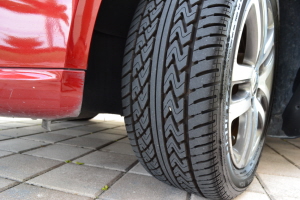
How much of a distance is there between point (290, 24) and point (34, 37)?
4.53ft

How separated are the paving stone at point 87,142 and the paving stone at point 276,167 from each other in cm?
113

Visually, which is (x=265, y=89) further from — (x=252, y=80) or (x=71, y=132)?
(x=71, y=132)

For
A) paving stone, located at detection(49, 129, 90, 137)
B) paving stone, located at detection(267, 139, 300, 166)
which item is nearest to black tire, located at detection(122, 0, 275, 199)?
paving stone, located at detection(267, 139, 300, 166)

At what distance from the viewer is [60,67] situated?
835mm

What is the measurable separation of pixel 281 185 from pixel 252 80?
1.83ft

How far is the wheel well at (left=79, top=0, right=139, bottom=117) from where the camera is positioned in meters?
1.03

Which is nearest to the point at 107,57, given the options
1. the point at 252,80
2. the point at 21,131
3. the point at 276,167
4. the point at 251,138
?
the point at 252,80

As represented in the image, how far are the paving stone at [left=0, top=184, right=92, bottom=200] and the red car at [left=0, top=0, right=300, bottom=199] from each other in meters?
0.32

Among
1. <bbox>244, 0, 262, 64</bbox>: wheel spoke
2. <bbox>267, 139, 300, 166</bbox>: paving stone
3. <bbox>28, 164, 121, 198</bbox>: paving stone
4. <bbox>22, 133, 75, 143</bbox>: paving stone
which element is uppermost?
<bbox>244, 0, 262, 64</bbox>: wheel spoke

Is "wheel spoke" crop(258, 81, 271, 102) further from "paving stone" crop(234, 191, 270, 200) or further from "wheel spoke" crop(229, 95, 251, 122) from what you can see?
"paving stone" crop(234, 191, 270, 200)

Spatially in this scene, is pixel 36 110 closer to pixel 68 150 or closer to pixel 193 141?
pixel 193 141

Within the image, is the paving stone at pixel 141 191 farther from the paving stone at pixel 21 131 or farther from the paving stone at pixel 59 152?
the paving stone at pixel 21 131

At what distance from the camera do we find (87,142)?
204cm

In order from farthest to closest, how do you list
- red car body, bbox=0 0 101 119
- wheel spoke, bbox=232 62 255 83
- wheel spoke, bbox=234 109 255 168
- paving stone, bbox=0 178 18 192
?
wheel spoke, bbox=234 109 255 168 → paving stone, bbox=0 178 18 192 → wheel spoke, bbox=232 62 255 83 → red car body, bbox=0 0 101 119
